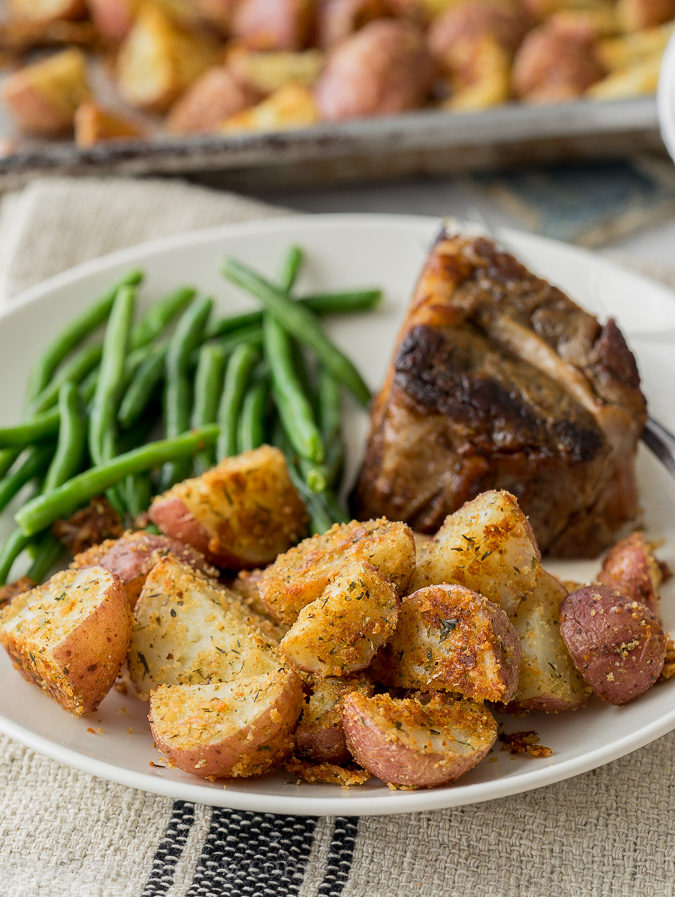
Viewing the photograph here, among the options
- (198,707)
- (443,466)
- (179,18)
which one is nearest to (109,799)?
(198,707)

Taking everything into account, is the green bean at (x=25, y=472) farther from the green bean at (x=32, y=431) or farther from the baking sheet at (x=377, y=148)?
the baking sheet at (x=377, y=148)

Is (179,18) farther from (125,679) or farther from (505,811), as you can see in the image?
(505,811)

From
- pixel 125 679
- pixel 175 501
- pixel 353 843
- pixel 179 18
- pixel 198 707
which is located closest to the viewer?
pixel 198 707

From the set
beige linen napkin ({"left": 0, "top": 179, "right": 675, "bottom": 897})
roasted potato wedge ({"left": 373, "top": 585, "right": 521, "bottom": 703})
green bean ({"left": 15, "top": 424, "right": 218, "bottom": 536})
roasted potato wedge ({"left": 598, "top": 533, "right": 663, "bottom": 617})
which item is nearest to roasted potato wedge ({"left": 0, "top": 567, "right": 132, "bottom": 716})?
beige linen napkin ({"left": 0, "top": 179, "right": 675, "bottom": 897})

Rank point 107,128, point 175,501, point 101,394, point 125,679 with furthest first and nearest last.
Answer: point 107,128 → point 101,394 → point 175,501 → point 125,679

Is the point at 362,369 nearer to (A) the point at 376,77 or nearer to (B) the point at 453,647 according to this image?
(B) the point at 453,647
